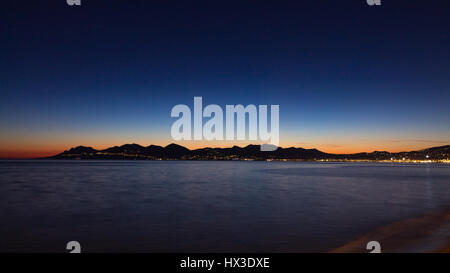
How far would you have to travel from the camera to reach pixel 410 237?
1277 centimetres

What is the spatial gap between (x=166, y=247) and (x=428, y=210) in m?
17.4

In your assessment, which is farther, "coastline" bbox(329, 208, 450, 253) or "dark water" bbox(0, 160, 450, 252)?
"dark water" bbox(0, 160, 450, 252)

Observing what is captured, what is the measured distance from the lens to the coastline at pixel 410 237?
10.9 m

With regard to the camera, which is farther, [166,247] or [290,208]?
[290,208]

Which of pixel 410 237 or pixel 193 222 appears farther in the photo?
pixel 193 222

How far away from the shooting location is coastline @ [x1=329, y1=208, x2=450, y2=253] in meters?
10.9

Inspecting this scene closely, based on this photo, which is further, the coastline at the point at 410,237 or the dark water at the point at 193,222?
the dark water at the point at 193,222
